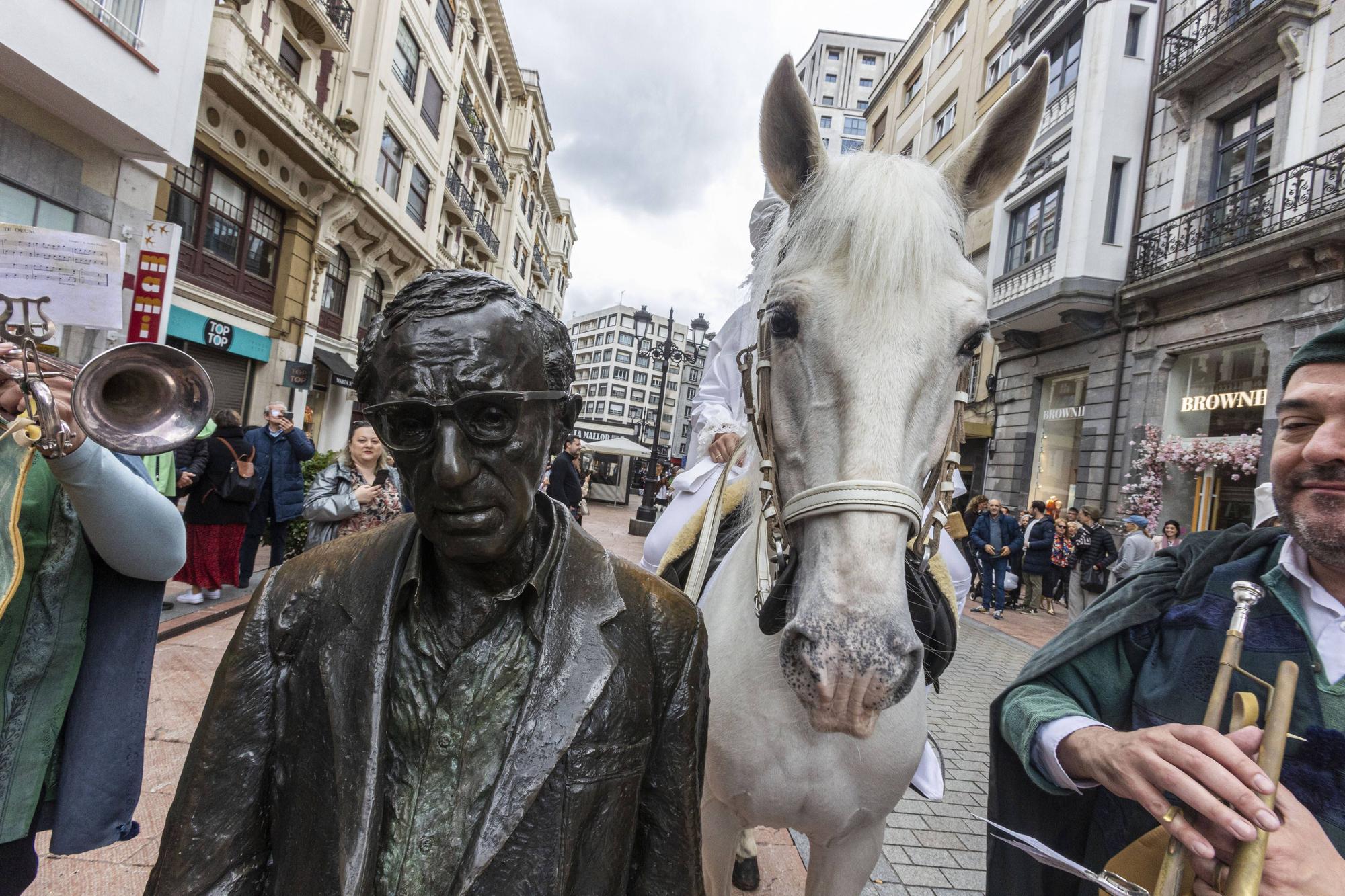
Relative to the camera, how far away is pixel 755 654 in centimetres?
205

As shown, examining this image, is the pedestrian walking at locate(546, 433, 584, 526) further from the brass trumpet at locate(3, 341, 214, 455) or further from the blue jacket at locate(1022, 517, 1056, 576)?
the brass trumpet at locate(3, 341, 214, 455)

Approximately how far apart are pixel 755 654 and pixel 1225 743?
3.85ft

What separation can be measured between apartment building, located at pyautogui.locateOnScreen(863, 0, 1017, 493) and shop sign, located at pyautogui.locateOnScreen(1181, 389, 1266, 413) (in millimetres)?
4520

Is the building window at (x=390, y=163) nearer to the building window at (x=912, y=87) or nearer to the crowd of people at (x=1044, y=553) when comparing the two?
the crowd of people at (x=1044, y=553)

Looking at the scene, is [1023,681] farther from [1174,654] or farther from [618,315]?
[618,315]

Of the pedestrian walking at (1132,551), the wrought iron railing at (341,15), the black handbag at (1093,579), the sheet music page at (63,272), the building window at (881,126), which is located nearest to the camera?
the sheet music page at (63,272)

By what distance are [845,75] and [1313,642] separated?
77.8 meters

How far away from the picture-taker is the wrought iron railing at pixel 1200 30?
12469mm

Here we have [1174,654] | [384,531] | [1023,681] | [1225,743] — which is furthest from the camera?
[1023,681]

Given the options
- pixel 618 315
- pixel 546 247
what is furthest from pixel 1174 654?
pixel 618 315

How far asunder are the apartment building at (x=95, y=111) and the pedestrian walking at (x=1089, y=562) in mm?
12939

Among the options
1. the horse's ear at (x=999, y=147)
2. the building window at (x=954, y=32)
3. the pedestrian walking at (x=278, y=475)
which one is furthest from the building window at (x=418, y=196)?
the horse's ear at (x=999, y=147)

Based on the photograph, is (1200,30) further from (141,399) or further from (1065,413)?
(141,399)

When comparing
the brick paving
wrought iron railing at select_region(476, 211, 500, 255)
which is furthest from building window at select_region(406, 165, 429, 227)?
the brick paving
